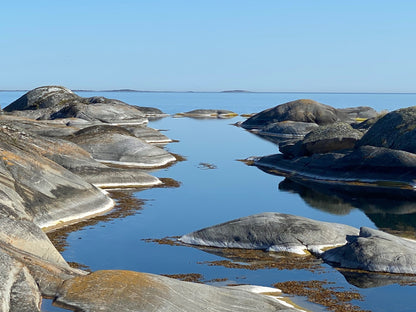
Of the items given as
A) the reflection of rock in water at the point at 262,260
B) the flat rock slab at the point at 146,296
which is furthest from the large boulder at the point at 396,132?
the flat rock slab at the point at 146,296

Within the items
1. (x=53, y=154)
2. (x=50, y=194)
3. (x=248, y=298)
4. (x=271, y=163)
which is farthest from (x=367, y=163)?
(x=248, y=298)

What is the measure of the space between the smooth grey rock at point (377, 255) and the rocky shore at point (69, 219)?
11.6 feet

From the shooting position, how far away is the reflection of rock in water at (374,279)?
17812 mm

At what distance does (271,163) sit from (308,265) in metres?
25.7

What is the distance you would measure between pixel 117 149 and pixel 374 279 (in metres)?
24.7

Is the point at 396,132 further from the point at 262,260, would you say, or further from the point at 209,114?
the point at 209,114

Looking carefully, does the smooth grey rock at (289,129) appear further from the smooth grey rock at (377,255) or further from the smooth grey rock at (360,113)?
the smooth grey rock at (377,255)

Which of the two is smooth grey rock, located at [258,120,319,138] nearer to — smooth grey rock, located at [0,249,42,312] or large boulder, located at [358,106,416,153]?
large boulder, located at [358,106,416,153]

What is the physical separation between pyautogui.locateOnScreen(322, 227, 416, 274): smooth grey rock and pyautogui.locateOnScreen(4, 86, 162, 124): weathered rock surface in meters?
49.4

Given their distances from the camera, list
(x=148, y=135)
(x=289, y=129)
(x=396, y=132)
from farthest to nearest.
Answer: (x=289, y=129)
(x=148, y=135)
(x=396, y=132)

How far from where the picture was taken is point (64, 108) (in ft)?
227

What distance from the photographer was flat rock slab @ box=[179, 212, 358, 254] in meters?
21.1

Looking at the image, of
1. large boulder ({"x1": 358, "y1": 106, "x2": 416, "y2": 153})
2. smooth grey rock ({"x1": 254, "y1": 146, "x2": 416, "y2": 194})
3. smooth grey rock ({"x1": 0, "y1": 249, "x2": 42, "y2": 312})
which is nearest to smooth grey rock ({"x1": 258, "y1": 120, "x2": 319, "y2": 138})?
large boulder ({"x1": 358, "y1": 106, "x2": 416, "y2": 153})

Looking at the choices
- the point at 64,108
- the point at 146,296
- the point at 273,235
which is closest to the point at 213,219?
the point at 273,235
